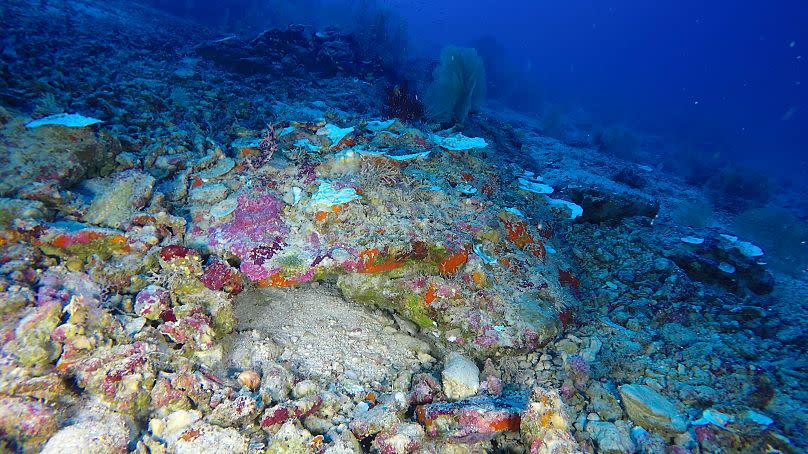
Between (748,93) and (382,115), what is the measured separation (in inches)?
4045

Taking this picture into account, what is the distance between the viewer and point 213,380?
2416 mm

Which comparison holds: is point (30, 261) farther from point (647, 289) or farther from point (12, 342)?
point (647, 289)

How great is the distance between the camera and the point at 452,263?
3652mm

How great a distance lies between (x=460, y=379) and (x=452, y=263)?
119 centimetres

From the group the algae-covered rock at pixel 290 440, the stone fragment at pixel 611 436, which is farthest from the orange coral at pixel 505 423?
the algae-covered rock at pixel 290 440

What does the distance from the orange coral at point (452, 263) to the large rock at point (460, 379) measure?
0.94 m

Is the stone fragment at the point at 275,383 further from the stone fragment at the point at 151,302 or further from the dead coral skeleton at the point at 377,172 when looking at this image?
the dead coral skeleton at the point at 377,172

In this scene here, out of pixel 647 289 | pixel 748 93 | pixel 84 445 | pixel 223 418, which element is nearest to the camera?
pixel 84 445

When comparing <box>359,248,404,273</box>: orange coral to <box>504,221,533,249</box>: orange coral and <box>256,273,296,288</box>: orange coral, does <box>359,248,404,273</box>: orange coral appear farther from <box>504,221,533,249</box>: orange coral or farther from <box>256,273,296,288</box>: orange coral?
<box>504,221,533,249</box>: orange coral

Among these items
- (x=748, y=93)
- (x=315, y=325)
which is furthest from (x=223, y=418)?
(x=748, y=93)

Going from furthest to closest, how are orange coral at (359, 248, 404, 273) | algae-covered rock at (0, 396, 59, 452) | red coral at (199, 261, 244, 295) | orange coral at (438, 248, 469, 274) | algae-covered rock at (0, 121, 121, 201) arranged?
1. orange coral at (438, 248, 469, 274)
2. orange coral at (359, 248, 404, 273)
3. algae-covered rock at (0, 121, 121, 201)
4. red coral at (199, 261, 244, 295)
5. algae-covered rock at (0, 396, 59, 452)

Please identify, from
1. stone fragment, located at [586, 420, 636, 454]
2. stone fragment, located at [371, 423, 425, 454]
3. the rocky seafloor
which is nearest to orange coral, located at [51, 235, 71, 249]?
the rocky seafloor

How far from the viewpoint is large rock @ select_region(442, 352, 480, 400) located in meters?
2.85

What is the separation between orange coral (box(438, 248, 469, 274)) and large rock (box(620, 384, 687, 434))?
1.84 m
